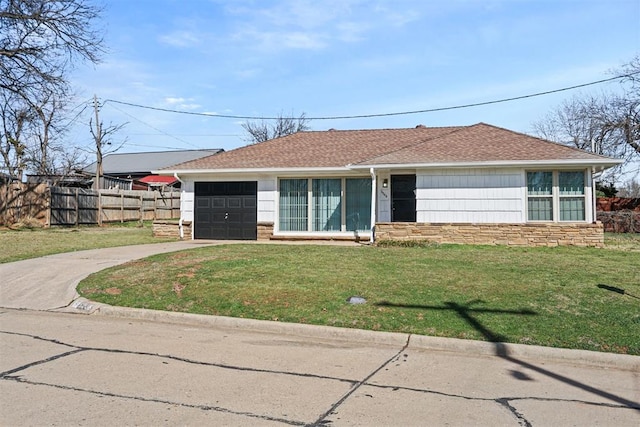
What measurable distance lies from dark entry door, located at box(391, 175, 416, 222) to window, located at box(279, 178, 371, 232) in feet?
2.81

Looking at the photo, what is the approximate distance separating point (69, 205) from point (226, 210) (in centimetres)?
1104

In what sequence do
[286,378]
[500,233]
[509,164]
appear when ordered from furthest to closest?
[500,233] < [509,164] < [286,378]

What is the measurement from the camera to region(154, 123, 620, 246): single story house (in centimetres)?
1552

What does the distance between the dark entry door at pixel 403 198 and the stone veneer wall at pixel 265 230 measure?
13.9 feet

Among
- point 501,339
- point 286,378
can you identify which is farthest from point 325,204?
point 286,378

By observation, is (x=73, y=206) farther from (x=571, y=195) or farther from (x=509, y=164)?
(x=571, y=195)

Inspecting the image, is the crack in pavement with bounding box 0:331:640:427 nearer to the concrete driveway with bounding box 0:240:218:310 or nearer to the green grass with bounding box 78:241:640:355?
the green grass with bounding box 78:241:640:355

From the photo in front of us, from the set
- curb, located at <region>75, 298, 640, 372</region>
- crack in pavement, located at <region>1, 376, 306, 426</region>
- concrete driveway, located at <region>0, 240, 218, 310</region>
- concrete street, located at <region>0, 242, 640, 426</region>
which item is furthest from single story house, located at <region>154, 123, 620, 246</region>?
crack in pavement, located at <region>1, 376, 306, 426</region>

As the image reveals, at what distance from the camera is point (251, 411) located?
169 inches

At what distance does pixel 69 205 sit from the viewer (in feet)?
82.4

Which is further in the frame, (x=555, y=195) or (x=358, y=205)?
(x=358, y=205)

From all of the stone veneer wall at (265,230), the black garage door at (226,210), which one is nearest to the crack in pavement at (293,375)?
the stone veneer wall at (265,230)

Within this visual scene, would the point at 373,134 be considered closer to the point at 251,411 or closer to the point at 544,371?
the point at 544,371

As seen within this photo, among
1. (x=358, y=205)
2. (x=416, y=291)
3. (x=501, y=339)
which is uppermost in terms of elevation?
(x=358, y=205)
